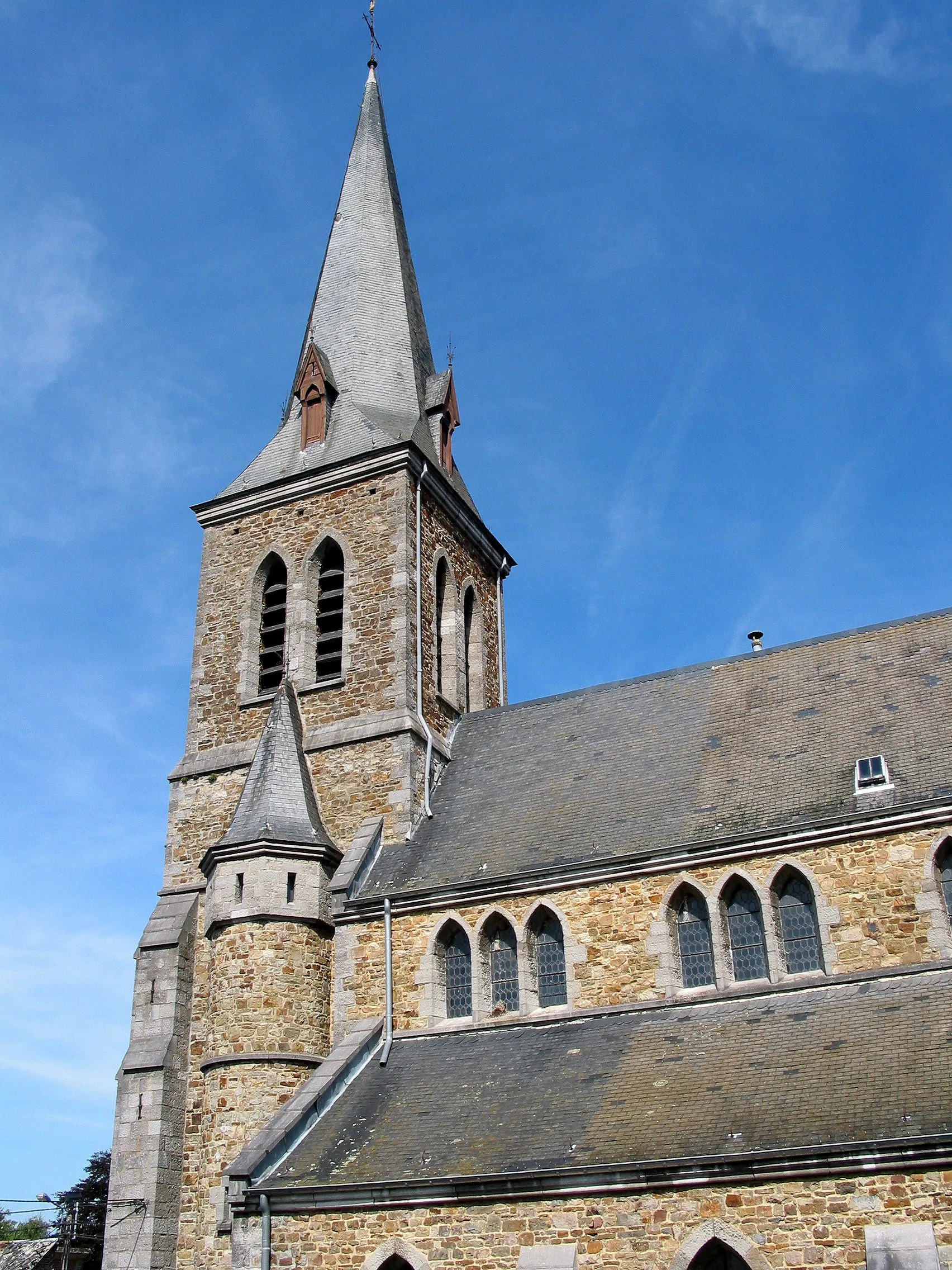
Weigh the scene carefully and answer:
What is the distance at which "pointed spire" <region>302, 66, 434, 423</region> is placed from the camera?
2612cm

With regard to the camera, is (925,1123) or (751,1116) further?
(751,1116)

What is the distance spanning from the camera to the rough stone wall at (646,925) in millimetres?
15180

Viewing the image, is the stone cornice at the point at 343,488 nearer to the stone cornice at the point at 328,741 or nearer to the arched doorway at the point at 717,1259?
the stone cornice at the point at 328,741

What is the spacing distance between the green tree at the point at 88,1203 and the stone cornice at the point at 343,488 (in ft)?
47.8

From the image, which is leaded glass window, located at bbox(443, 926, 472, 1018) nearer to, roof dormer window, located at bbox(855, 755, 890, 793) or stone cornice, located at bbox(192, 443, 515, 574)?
roof dormer window, located at bbox(855, 755, 890, 793)

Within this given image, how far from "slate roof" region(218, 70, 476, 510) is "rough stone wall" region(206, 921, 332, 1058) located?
30.3 ft

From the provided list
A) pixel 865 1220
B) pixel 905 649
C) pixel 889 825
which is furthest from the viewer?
pixel 905 649

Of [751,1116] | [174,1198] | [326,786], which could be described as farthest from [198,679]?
[751,1116]

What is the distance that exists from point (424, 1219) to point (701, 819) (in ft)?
20.5

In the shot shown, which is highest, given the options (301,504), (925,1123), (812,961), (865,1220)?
(301,504)

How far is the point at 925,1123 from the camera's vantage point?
11.8 metres

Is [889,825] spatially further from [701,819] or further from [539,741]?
[539,741]

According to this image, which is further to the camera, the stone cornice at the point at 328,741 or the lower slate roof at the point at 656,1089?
the stone cornice at the point at 328,741

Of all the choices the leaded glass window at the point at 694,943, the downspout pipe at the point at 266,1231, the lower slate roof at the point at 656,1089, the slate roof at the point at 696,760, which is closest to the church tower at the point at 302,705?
the slate roof at the point at 696,760
